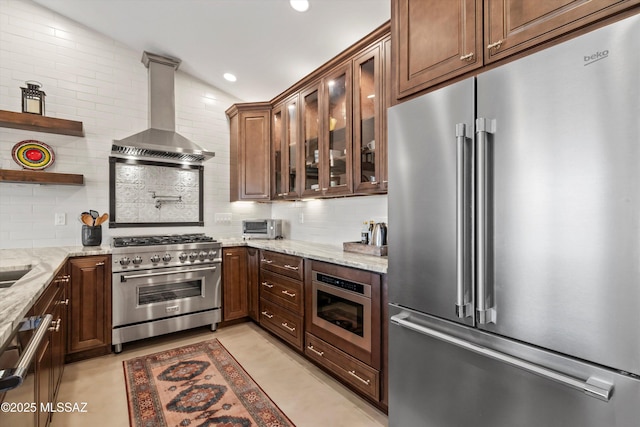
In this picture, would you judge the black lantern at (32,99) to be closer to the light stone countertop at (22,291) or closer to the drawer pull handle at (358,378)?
the light stone countertop at (22,291)

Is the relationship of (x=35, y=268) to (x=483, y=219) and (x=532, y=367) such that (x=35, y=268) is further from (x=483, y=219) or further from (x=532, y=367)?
(x=532, y=367)

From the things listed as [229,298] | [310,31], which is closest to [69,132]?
[229,298]

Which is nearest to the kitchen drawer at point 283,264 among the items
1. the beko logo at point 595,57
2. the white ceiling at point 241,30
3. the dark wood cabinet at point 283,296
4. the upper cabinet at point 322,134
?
the dark wood cabinet at point 283,296

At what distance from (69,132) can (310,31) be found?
96.8 inches

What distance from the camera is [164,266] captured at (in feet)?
10.2

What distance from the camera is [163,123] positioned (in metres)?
3.54

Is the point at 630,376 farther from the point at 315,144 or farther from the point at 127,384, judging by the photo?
the point at 127,384

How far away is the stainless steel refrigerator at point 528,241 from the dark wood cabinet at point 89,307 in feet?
8.52

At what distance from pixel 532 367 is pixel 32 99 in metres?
4.07

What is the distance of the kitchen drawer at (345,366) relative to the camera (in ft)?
6.63

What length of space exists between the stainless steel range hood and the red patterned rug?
197 centimetres

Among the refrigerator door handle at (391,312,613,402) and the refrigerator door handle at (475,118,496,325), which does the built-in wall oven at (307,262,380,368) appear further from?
the refrigerator door handle at (475,118,496,325)

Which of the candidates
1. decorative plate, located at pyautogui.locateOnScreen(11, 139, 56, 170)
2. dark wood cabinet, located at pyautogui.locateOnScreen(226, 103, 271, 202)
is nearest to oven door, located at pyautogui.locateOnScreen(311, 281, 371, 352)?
dark wood cabinet, located at pyautogui.locateOnScreen(226, 103, 271, 202)

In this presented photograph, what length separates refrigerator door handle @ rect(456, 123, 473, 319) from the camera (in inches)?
52.0
